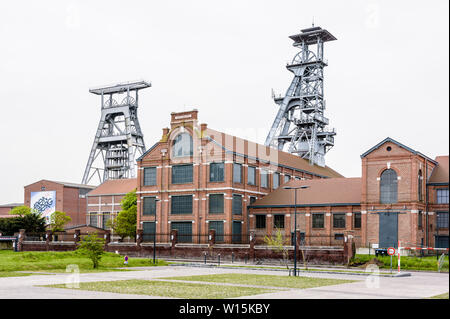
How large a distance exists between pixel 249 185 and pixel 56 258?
24337mm

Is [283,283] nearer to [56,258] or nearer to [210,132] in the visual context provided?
[56,258]

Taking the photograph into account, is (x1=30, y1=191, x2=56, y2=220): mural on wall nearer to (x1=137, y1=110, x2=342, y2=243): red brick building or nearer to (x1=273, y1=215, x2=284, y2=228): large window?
(x1=137, y1=110, x2=342, y2=243): red brick building

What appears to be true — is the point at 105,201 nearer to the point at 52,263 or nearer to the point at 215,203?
the point at 215,203

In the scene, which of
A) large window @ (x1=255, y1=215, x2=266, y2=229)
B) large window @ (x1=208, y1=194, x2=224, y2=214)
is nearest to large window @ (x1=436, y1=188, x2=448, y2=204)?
large window @ (x1=255, y1=215, x2=266, y2=229)

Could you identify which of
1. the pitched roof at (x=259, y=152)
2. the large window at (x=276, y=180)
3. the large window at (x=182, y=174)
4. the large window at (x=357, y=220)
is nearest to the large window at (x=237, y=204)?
the pitched roof at (x=259, y=152)

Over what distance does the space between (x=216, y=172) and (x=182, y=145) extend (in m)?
5.54

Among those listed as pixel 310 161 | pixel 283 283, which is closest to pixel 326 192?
pixel 310 161

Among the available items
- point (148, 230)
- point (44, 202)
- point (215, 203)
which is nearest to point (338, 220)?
point (215, 203)

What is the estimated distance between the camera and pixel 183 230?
6394 cm

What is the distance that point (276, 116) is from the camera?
96500 millimetres

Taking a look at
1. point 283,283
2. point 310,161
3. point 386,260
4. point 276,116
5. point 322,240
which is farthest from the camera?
point 276,116

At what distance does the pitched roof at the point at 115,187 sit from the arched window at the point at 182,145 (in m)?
Result: 25.9

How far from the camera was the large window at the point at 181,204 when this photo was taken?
6397cm

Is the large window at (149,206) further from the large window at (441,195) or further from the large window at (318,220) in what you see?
the large window at (441,195)
